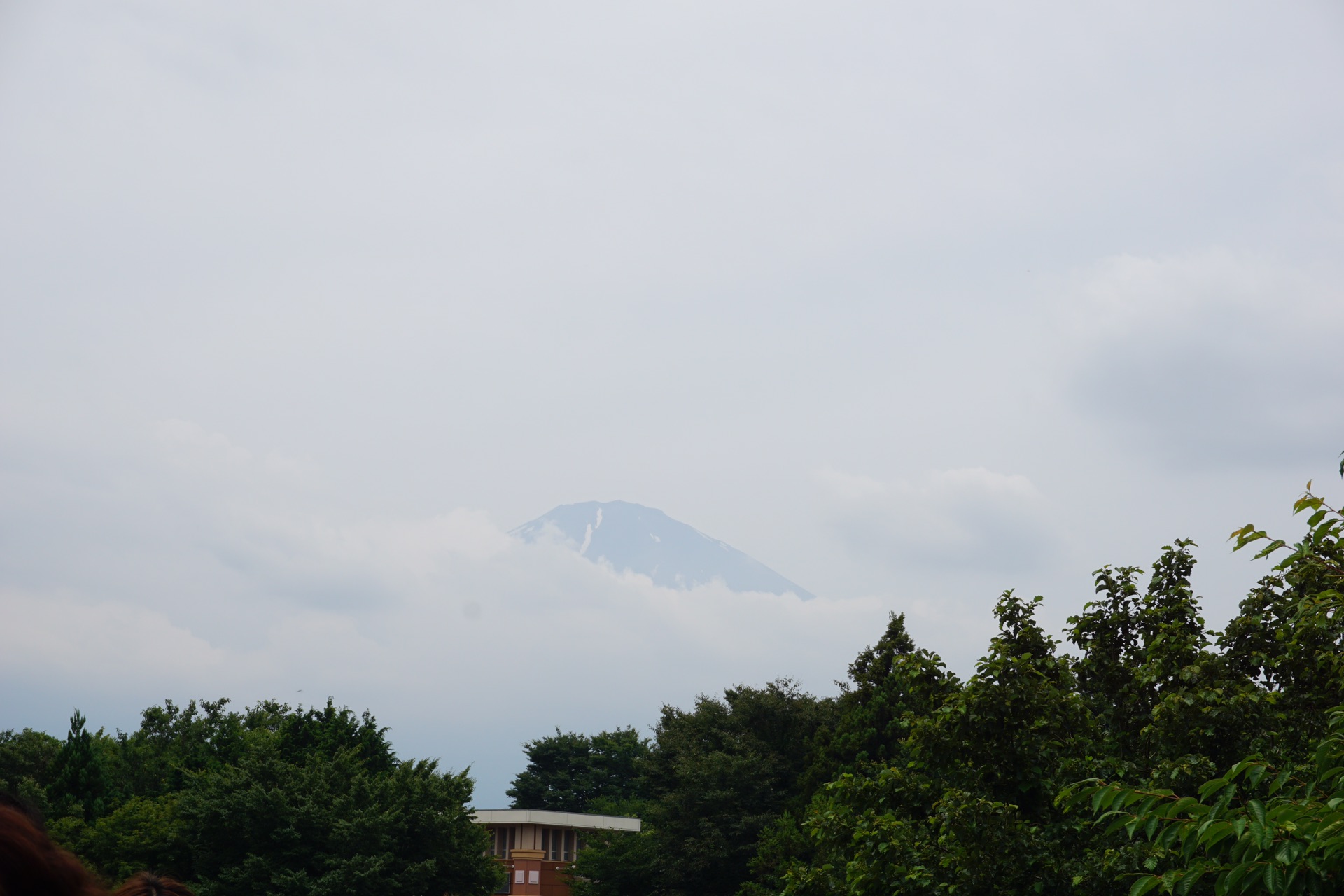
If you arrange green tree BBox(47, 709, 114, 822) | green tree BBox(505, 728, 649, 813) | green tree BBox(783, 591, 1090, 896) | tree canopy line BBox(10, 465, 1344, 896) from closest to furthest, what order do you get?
tree canopy line BBox(10, 465, 1344, 896) → green tree BBox(783, 591, 1090, 896) → green tree BBox(47, 709, 114, 822) → green tree BBox(505, 728, 649, 813)

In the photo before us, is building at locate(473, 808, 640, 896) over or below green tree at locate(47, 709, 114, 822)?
below

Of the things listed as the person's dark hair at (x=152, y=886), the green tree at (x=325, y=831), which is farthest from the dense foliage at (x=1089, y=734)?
the green tree at (x=325, y=831)

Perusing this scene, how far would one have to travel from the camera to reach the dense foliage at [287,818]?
35.8m

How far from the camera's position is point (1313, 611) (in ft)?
21.3

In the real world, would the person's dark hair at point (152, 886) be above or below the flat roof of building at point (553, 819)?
above

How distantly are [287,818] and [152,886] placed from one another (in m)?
36.6

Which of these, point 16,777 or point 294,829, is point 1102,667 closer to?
point 294,829

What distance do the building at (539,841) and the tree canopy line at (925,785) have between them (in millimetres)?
8408

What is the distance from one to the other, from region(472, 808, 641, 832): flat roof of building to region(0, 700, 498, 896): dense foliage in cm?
1494

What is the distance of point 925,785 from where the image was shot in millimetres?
12820

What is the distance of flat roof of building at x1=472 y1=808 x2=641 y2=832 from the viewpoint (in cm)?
5762

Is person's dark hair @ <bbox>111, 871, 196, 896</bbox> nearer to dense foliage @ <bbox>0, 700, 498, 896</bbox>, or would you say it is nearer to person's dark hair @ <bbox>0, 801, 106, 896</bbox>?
person's dark hair @ <bbox>0, 801, 106, 896</bbox>

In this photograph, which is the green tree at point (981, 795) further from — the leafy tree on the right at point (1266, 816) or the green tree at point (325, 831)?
the green tree at point (325, 831)

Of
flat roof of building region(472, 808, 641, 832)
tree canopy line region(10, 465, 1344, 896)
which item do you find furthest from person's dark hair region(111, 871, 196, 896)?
flat roof of building region(472, 808, 641, 832)
